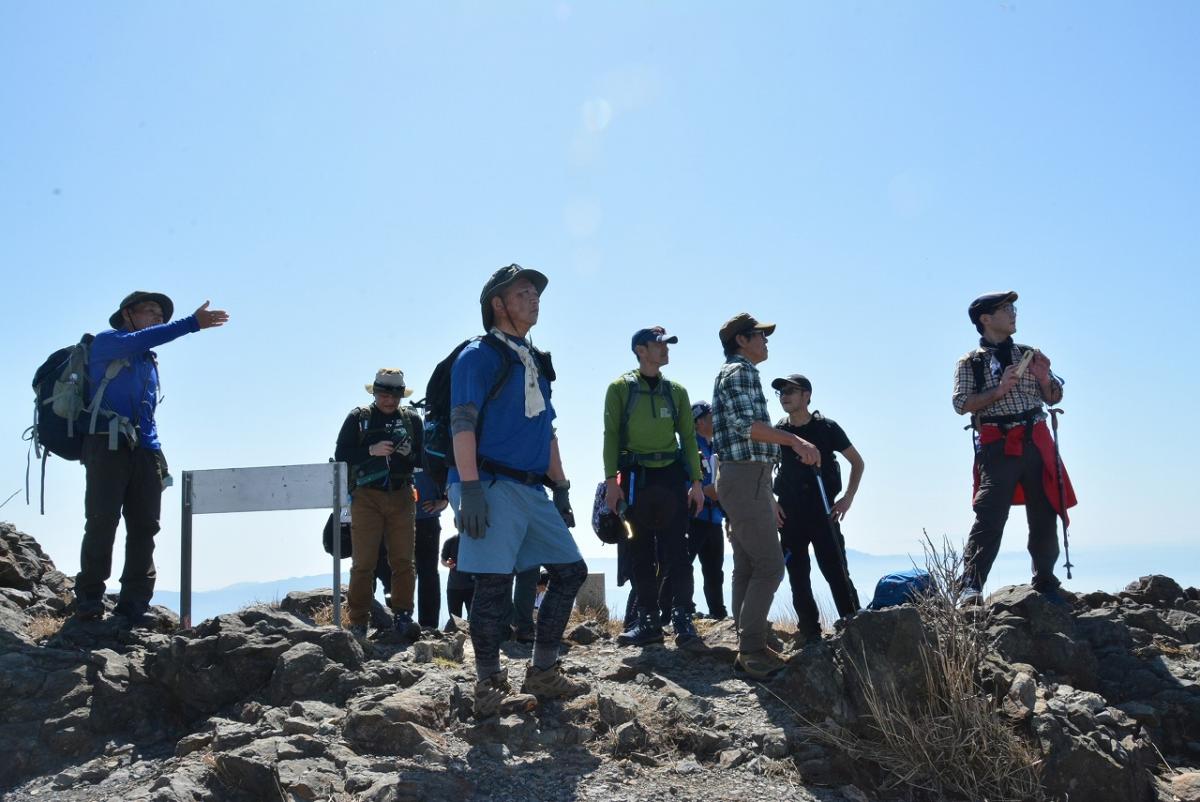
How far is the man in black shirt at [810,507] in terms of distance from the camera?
7.59 metres

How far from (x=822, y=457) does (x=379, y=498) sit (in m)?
3.57

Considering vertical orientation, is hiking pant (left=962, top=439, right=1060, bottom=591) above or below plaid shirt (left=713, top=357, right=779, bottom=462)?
below

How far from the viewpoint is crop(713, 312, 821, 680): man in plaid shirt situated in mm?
6582

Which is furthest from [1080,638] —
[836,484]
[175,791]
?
[175,791]

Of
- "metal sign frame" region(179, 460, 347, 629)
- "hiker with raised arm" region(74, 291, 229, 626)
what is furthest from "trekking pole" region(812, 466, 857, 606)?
"hiker with raised arm" region(74, 291, 229, 626)

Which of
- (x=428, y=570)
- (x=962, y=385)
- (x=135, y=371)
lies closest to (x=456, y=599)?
(x=428, y=570)

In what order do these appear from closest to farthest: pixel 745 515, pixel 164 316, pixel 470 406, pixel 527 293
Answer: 1. pixel 470 406
2. pixel 527 293
3. pixel 745 515
4. pixel 164 316

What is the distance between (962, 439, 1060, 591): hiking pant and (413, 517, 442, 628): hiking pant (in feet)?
15.2

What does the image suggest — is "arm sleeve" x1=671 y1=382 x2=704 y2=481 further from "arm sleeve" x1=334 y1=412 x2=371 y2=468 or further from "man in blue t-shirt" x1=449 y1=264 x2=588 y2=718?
"arm sleeve" x1=334 y1=412 x2=371 y2=468

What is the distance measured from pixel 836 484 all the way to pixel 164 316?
5.36 m

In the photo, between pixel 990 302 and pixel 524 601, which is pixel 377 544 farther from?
pixel 990 302

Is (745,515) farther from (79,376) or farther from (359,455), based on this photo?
(79,376)

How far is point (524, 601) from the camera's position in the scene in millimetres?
6922

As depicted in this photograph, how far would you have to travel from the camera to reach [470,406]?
545 cm
